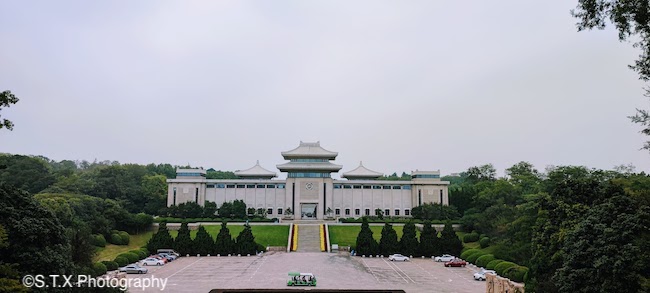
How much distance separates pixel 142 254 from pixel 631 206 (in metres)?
27.3

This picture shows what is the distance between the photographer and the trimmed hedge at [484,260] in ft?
93.8

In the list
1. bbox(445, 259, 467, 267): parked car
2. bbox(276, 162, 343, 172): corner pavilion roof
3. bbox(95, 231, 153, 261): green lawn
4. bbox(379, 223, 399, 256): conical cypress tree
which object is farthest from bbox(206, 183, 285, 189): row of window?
bbox(445, 259, 467, 267): parked car

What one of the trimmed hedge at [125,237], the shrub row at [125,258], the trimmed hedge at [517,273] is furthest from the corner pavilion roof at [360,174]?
the trimmed hedge at [517,273]

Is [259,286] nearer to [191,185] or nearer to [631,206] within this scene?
[631,206]

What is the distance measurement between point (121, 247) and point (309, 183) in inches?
861

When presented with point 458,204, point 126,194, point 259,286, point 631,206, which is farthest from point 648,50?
point 126,194

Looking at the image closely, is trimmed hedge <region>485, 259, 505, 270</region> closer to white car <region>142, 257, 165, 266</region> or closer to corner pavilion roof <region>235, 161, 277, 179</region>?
white car <region>142, 257, 165, 266</region>

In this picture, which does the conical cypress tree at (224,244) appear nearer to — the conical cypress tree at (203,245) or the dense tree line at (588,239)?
the conical cypress tree at (203,245)

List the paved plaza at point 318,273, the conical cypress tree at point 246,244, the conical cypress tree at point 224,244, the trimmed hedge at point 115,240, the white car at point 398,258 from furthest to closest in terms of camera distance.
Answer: the trimmed hedge at point 115,240 < the conical cypress tree at point 246,244 < the conical cypress tree at point 224,244 < the white car at point 398,258 < the paved plaza at point 318,273

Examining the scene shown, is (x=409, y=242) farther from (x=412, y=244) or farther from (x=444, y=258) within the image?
(x=444, y=258)

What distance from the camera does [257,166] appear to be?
56.4m

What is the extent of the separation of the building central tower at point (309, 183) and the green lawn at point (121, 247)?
16.3 metres

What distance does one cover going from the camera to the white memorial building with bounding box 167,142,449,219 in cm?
5238

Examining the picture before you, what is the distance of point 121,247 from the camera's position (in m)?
35.7
